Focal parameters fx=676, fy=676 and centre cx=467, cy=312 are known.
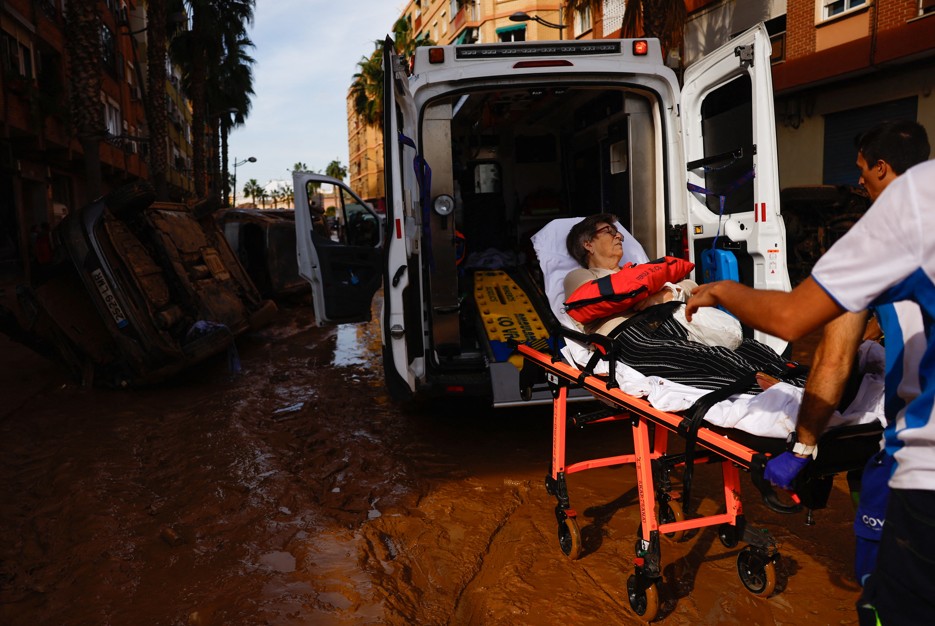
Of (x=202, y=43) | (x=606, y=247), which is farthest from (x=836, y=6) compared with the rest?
(x=202, y=43)

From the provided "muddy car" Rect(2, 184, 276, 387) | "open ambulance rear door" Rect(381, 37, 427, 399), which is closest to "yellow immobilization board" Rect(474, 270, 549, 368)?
"open ambulance rear door" Rect(381, 37, 427, 399)

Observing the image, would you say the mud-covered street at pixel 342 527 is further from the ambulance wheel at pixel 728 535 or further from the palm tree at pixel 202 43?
the palm tree at pixel 202 43

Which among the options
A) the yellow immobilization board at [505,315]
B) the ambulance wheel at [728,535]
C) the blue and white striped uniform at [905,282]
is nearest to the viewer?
the blue and white striped uniform at [905,282]

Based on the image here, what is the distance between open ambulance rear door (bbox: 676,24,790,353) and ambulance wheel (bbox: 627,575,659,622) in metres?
1.79

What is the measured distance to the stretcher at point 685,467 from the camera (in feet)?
6.84

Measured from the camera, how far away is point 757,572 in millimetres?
2951

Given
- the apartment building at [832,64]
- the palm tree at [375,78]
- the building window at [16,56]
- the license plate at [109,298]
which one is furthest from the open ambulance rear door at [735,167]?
the palm tree at [375,78]

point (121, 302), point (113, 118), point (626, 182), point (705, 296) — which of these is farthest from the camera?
point (113, 118)

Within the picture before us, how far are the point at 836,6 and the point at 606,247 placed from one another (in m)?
14.7

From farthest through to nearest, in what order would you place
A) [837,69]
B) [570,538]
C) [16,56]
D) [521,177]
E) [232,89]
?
[232,89], [16,56], [837,69], [521,177], [570,538]

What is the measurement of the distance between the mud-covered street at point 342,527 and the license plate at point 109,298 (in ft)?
2.96

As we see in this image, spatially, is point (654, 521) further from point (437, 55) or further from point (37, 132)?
point (37, 132)

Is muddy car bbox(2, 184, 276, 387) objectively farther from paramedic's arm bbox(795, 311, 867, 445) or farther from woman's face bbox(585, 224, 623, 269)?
paramedic's arm bbox(795, 311, 867, 445)

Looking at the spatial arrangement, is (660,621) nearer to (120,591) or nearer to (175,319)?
(120,591)
